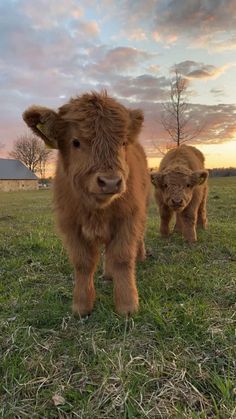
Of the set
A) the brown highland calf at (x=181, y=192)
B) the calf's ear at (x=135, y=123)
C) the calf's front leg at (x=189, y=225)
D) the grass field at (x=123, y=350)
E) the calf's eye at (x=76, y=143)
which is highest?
the calf's ear at (x=135, y=123)

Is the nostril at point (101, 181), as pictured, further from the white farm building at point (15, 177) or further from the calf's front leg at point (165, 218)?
the white farm building at point (15, 177)

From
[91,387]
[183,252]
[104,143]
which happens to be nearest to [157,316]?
[91,387]

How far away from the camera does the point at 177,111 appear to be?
78.9ft

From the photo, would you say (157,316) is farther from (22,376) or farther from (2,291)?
(2,291)

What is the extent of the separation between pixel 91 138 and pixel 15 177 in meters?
72.3

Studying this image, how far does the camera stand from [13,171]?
2884 inches

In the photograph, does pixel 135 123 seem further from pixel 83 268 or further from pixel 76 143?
pixel 83 268

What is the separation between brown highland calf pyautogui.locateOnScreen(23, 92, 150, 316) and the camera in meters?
2.98

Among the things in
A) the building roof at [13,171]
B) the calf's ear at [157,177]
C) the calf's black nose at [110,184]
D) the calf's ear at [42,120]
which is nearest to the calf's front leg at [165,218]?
the calf's ear at [157,177]

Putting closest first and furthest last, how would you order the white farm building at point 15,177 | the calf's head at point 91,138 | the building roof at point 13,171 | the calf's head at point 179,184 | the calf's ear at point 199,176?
the calf's head at point 91,138 < the calf's head at point 179,184 < the calf's ear at point 199,176 < the white farm building at point 15,177 < the building roof at point 13,171

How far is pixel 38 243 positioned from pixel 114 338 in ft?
12.6

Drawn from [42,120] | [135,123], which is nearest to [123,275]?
[135,123]

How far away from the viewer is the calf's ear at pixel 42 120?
3238 millimetres

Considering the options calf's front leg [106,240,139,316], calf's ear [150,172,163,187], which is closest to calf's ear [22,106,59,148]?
calf's front leg [106,240,139,316]
